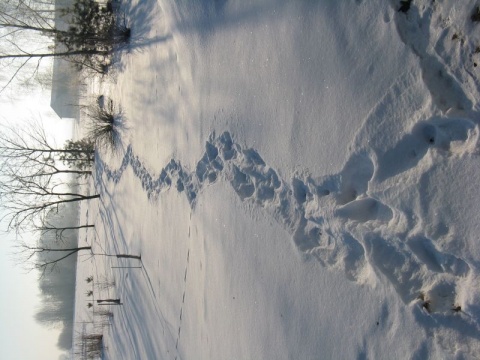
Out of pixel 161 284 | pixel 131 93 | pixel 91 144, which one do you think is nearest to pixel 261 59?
pixel 161 284

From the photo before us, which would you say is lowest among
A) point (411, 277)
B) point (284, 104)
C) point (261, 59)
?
point (411, 277)

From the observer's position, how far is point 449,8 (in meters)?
2.55

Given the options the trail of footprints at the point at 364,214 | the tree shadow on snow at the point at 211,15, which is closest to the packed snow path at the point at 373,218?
the trail of footprints at the point at 364,214

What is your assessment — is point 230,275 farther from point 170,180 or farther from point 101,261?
point 101,261

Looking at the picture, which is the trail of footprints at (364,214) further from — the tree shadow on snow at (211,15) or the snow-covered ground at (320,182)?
the tree shadow on snow at (211,15)

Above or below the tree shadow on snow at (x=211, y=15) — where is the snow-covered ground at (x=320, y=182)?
below

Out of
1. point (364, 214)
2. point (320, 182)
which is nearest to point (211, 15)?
point (320, 182)

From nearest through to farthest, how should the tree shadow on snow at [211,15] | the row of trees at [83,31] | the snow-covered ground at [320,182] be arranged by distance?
the snow-covered ground at [320,182]
the tree shadow on snow at [211,15]
the row of trees at [83,31]

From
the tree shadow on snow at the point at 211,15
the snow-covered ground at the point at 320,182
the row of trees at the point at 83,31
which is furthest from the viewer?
the row of trees at the point at 83,31

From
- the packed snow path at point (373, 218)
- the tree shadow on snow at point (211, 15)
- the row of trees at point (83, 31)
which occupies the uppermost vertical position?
the row of trees at point (83, 31)

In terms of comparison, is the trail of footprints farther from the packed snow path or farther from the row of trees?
the row of trees

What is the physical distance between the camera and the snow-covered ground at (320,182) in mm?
2537

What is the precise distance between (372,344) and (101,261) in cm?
984

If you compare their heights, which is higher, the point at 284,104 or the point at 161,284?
the point at 284,104
